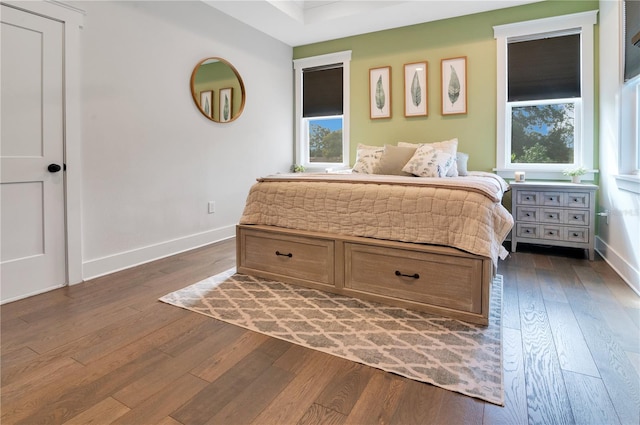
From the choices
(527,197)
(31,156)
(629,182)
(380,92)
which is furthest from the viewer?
(380,92)

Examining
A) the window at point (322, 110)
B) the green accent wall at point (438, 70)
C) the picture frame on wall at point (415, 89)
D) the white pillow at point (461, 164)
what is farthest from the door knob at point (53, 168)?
the picture frame on wall at point (415, 89)

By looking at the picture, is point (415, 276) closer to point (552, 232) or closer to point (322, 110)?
point (552, 232)

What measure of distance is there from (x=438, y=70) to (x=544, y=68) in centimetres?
107

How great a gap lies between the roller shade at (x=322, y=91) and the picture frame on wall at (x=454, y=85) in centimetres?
139

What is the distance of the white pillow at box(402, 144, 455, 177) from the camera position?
10.6 ft

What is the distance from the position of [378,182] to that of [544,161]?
2.52m

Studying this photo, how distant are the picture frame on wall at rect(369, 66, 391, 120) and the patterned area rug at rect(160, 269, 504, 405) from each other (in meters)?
2.73

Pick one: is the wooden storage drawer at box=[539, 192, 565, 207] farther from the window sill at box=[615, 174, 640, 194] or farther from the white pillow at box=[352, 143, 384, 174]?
the white pillow at box=[352, 143, 384, 174]

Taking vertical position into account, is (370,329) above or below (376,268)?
below

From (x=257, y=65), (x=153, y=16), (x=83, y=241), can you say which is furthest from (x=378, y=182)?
(x=257, y=65)

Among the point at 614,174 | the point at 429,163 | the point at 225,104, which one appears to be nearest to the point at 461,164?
the point at 429,163

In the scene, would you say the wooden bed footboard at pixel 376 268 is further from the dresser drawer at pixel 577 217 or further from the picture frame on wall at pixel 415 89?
the picture frame on wall at pixel 415 89

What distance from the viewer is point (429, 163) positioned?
3.23 meters

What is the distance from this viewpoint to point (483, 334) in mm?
1816
